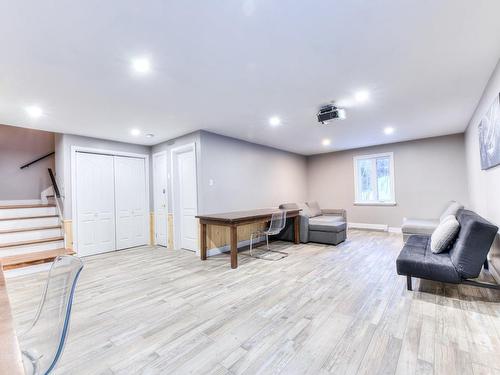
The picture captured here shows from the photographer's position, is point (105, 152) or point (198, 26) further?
point (105, 152)

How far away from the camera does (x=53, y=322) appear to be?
4.10 feet

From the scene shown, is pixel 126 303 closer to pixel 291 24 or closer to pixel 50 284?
pixel 50 284

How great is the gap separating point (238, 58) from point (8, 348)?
7.67ft

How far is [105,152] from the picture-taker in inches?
198

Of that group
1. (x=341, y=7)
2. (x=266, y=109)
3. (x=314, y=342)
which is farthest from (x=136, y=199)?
(x=341, y=7)

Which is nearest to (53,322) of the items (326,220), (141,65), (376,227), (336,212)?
(141,65)

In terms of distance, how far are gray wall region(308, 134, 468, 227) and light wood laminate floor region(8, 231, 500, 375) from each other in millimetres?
3134

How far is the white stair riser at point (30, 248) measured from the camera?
13.0 ft

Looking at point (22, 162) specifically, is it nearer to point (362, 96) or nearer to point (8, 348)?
point (8, 348)

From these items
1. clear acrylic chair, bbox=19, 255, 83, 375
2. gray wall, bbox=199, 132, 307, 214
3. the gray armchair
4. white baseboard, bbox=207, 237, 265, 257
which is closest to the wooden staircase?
white baseboard, bbox=207, 237, 265, 257

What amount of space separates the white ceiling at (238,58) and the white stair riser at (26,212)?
5.74 feet

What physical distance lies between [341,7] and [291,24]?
35 centimetres

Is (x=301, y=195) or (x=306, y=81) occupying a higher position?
(x=306, y=81)

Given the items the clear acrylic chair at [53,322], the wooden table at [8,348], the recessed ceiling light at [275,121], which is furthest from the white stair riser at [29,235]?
the recessed ceiling light at [275,121]
